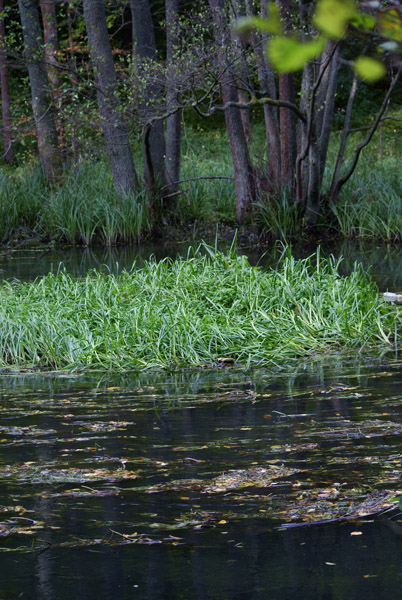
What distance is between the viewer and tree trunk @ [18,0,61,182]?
54.4 feet

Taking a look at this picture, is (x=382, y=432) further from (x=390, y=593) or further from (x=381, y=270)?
(x=381, y=270)

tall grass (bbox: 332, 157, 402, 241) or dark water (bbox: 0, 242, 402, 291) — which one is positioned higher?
tall grass (bbox: 332, 157, 402, 241)

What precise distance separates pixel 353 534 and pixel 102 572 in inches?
31.9

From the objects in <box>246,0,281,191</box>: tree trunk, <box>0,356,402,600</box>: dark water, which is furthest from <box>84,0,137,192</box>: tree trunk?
<box>0,356,402,600</box>: dark water

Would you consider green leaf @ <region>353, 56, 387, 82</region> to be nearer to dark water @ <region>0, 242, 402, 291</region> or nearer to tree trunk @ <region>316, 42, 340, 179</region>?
dark water @ <region>0, 242, 402, 291</region>

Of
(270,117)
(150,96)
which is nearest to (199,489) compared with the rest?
(270,117)

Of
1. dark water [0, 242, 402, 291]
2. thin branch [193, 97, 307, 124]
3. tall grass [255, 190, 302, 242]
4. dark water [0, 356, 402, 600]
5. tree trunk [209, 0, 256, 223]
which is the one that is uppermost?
thin branch [193, 97, 307, 124]

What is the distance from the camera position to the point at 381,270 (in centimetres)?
1049

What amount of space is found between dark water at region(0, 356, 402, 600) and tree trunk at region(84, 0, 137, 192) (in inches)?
397

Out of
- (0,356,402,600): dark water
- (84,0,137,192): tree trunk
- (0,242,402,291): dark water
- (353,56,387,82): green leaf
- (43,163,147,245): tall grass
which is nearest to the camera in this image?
(353,56,387,82): green leaf

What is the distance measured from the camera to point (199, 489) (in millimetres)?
3375

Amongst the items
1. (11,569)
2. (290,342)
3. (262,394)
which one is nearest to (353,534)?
(11,569)

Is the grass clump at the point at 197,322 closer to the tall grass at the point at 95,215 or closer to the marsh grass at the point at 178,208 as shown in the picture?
the marsh grass at the point at 178,208

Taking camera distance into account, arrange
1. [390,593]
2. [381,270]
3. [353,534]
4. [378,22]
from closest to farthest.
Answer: [378,22], [390,593], [353,534], [381,270]
